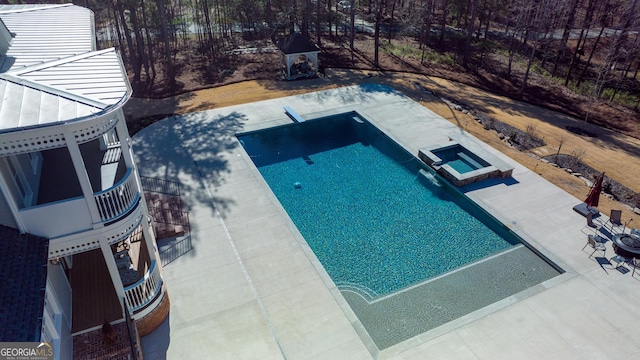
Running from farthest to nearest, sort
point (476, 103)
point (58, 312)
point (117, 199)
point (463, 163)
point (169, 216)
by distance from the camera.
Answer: point (476, 103), point (463, 163), point (169, 216), point (117, 199), point (58, 312)

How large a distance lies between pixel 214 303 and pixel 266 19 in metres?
32.2

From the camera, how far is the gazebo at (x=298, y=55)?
29.7 metres

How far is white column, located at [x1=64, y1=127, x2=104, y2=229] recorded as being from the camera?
8.67 metres

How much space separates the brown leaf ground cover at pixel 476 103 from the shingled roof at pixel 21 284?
1541 cm

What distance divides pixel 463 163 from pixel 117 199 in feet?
53.8

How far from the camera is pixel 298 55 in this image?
1177 inches

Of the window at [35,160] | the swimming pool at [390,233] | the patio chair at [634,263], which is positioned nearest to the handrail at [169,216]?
the swimming pool at [390,233]

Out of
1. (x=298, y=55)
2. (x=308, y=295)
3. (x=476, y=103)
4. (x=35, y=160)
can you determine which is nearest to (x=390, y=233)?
(x=308, y=295)

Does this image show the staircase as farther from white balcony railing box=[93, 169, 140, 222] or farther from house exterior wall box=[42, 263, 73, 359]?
white balcony railing box=[93, 169, 140, 222]

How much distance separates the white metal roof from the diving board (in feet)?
39.3

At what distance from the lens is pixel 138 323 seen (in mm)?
11477

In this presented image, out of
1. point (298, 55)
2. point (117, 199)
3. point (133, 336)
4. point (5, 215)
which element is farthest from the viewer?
point (298, 55)

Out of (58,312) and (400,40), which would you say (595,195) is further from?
(400,40)

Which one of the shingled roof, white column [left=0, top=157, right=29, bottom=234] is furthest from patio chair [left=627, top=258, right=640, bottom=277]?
white column [left=0, top=157, right=29, bottom=234]
